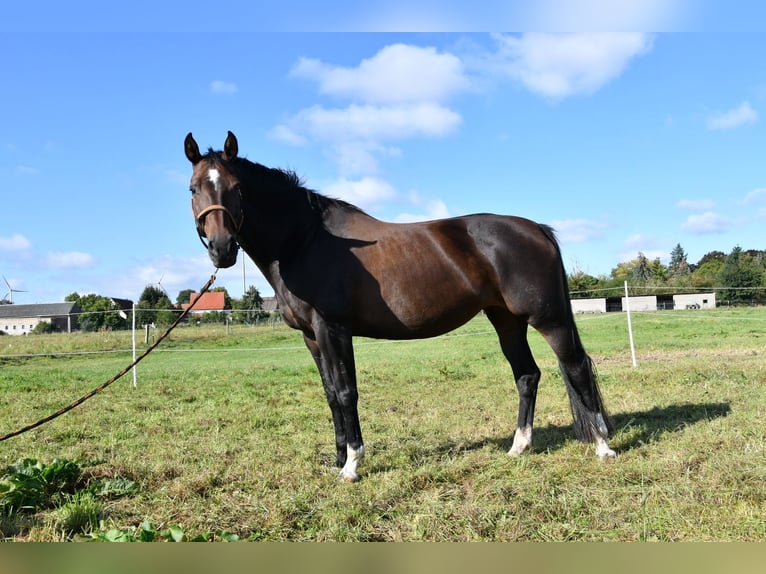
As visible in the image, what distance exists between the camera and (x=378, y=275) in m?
4.17

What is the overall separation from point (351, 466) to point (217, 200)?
7.57ft

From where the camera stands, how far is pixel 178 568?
794 millimetres

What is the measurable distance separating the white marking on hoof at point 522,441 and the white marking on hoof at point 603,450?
0.57 metres

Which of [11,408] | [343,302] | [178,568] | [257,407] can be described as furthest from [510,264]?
[11,408]

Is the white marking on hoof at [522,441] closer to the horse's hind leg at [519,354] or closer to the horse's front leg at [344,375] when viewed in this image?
the horse's hind leg at [519,354]

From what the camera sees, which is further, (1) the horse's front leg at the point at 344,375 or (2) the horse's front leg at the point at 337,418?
(2) the horse's front leg at the point at 337,418

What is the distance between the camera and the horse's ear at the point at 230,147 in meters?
3.96

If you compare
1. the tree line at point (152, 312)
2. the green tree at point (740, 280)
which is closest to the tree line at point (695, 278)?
the green tree at point (740, 280)

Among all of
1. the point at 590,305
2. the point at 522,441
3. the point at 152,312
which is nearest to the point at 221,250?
the point at 522,441

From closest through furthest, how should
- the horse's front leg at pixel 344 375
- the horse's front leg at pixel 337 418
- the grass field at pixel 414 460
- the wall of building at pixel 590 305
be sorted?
the grass field at pixel 414 460
the horse's front leg at pixel 344 375
the horse's front leg at pixel 337 418
the wall of building at pixel 590 305

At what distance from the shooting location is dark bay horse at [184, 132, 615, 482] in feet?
13.4

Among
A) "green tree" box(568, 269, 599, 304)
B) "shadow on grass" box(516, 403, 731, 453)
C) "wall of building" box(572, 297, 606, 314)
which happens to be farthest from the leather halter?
"wall of building" box(572, 297, 606, 314)

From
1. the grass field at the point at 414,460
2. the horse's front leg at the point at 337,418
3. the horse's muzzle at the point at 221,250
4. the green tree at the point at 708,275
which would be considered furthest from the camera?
the green tree at the point at 708,275

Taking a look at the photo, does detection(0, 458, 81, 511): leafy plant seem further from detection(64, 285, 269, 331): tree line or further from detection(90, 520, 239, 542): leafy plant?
detection(64, 285, 269, 331): tree line
